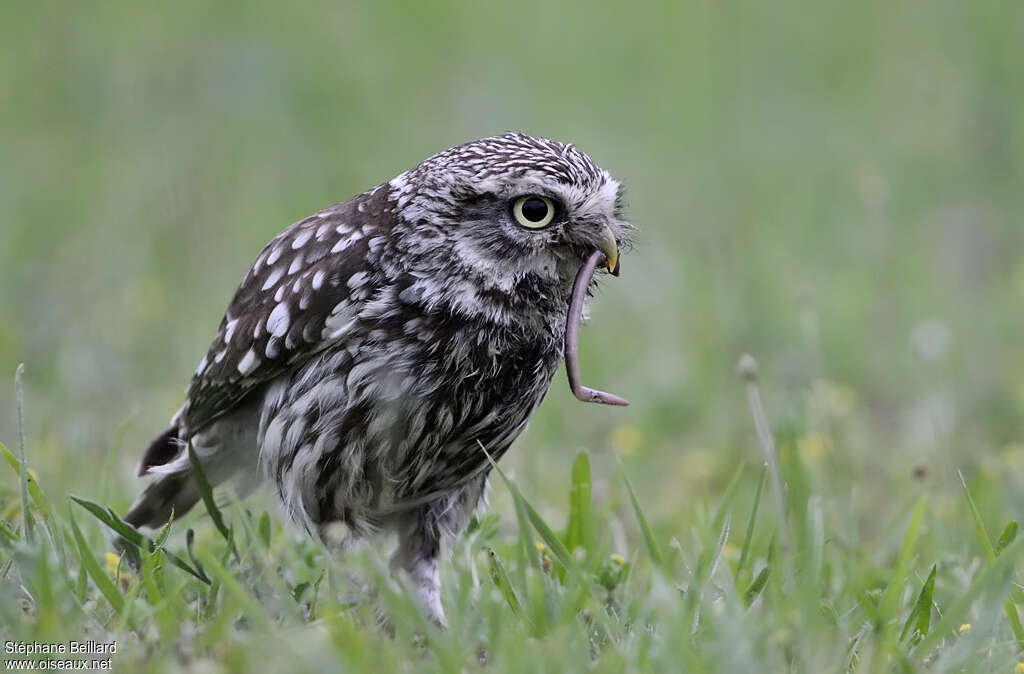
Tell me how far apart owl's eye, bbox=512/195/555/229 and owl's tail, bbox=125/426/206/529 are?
1.39 m

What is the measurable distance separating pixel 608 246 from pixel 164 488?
174 centimetres

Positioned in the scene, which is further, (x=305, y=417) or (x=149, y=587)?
(x=305, y=417)

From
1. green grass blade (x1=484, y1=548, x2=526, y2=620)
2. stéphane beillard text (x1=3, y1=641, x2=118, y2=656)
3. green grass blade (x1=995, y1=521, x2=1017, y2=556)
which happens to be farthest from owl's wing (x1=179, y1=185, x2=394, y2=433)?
green grass blade (x1=995, y1=521, x2=1017, y2=556)

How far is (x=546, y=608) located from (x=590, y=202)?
1.13m

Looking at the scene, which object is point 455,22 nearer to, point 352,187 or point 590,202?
point 352,187

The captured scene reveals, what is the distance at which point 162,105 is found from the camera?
9.62 meters

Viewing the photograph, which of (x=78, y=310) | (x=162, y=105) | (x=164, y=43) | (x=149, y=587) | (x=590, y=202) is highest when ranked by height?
(x=164, y=43)

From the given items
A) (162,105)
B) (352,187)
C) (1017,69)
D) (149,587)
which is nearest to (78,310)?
(352,187)

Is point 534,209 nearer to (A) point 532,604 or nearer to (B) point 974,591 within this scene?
(A) point 532,604

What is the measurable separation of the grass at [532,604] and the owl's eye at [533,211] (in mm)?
707

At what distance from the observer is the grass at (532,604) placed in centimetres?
281

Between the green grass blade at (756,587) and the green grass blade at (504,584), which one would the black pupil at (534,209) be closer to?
the green grass blade at (504,584)

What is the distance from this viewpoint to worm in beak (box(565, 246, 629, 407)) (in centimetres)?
359

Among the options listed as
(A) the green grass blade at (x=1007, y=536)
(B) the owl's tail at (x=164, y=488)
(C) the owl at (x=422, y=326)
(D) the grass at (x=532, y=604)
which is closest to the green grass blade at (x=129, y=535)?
(D) the grass at (x=532, y=604)
